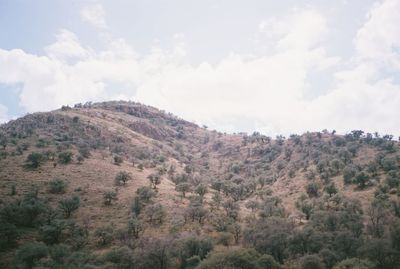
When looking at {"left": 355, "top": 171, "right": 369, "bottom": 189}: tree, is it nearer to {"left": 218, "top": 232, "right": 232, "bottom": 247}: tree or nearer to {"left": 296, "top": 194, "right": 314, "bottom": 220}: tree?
{"left": 296, "top": 194, "right": 314, "bottom": 220}: tree

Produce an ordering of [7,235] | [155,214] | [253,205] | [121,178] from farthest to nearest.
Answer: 1. [121,178]
2. [253,205]
3. [155,214]
4. [7,235]

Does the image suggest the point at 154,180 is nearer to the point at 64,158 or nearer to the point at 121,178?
the point at 121,178

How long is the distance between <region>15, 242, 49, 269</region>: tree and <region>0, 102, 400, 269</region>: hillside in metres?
0.18

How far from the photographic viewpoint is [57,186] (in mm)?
93875

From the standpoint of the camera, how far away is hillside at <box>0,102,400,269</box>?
62094mm

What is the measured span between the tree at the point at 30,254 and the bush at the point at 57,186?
32.9 m

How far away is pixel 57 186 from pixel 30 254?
118 feet

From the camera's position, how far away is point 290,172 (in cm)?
13938

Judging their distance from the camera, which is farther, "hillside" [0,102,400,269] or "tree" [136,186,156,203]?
"tree" [136,186,156,203]

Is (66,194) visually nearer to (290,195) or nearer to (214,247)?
(214,247)

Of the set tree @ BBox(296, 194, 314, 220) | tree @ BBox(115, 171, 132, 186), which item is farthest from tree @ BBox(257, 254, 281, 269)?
tree @ BBox(115, 171, 132, 186)

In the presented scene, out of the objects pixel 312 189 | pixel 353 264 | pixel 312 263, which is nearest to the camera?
pixel 353 264

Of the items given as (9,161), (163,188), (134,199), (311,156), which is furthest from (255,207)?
(9,161)

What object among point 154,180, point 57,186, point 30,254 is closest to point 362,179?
point 154,180
